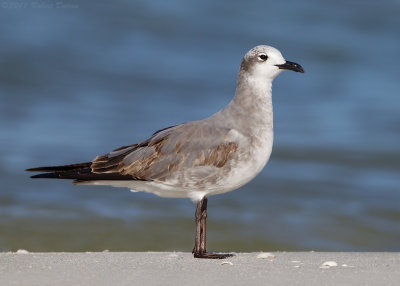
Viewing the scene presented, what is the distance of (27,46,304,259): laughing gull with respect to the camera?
673cm

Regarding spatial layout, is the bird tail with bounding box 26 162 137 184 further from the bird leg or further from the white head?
the white head

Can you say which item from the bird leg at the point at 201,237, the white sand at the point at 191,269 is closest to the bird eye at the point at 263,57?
the bird leg at the point at 201,237

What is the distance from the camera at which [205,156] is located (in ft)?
22.3

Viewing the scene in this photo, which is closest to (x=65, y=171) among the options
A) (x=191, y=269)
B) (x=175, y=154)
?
(x=175, y=154)

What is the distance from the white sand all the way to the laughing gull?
440 mm

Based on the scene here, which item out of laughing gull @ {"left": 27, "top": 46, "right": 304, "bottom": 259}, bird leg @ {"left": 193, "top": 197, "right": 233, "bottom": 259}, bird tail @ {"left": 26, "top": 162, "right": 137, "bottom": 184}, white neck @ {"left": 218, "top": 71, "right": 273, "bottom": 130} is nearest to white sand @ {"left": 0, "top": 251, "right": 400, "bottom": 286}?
bird leg @ {"left": 193, "top": 197, "right": 233, "bottom": 259}

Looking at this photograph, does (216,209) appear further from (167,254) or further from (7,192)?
(167,254)

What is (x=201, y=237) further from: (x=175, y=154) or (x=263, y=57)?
(x=263, y=57)

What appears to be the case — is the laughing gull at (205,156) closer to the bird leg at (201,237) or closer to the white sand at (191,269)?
the bird leg at (201,237)

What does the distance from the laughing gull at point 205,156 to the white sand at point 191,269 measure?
0.44m

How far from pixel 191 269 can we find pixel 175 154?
1.05 meters

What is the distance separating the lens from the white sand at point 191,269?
5.79m

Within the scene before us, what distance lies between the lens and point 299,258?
692 cm

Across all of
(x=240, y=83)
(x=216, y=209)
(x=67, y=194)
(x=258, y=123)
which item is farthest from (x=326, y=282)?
(x=67, y=194)
